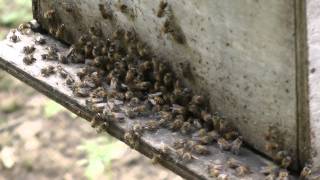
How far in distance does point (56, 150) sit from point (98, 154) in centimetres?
46

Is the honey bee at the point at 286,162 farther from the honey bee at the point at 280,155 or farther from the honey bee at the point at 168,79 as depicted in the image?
the honey bee at the point at 168,79

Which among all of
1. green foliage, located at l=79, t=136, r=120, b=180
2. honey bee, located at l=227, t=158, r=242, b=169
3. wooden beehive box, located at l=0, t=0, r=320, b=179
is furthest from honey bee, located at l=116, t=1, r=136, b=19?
green foliage, located at l=79, t=136, r=120, b=180

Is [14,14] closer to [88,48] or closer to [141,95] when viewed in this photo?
[88,48]

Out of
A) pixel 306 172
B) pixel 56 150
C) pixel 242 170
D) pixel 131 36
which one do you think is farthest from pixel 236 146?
pixel 56 150

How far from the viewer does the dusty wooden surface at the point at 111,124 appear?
6.30 feet

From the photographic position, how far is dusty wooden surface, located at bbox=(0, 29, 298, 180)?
6.30ft

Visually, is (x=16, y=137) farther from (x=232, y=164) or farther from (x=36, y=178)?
(x=232, y=164)

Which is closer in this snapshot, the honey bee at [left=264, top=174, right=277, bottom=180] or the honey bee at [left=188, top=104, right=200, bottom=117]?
the honey bee at [left=264, top=174, right=277, bottom=180]

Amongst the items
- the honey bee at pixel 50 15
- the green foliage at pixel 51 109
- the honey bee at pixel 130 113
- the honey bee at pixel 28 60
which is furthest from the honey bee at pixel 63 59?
the green foliage at pixel 51 109

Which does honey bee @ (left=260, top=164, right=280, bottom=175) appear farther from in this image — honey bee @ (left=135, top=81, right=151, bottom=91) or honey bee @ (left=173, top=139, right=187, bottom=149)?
honey bee @ (left=135, top=81, right=151, bottom=91)

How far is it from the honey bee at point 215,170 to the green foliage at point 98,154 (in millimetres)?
3265

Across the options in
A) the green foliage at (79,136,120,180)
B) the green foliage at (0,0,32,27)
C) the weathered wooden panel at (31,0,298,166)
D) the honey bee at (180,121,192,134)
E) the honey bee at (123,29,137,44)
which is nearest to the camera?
the weathered wooden panel at (31,0,298,166)

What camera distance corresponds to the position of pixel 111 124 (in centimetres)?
216

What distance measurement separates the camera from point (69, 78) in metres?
2.36
